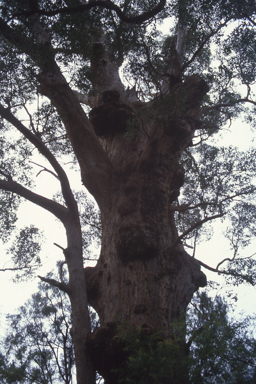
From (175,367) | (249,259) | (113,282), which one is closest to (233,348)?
(175,367)

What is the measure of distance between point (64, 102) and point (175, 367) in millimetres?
4421

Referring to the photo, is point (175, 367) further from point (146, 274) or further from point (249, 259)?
point (249, 259)

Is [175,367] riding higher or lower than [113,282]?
lower

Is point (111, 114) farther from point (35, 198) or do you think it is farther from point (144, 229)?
point (144, 229)

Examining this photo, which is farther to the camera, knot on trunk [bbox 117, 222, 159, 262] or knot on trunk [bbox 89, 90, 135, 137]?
knot on trunk [bbox 89, 90, 135, 137]

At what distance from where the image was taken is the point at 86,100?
33.6 feet

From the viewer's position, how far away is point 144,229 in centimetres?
499

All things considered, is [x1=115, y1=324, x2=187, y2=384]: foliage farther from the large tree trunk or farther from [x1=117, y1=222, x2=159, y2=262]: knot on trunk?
[x1=117, y1=222, x2=159, y2=262]: knot on trunk

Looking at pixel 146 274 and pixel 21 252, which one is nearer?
pixel 146 274

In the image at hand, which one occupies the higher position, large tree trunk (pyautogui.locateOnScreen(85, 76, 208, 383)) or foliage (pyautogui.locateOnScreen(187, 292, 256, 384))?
large tree trunk (pyautogui.locateOnScreen(85, 76, 208, 383))

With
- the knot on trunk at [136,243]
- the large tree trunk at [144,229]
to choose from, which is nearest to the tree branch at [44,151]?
the large tree trunk at [144,229]

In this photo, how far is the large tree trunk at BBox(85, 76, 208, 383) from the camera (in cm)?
450

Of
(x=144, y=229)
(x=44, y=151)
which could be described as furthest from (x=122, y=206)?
(x=44, y=151)

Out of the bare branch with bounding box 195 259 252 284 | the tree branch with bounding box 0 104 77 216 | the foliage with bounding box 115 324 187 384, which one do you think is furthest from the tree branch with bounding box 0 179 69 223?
the foliage with bounding box 115 324 187 384
